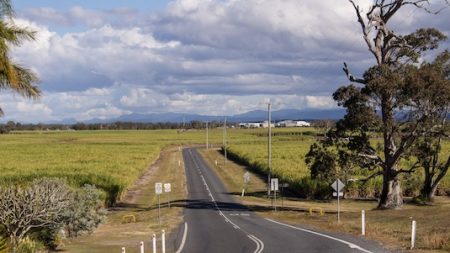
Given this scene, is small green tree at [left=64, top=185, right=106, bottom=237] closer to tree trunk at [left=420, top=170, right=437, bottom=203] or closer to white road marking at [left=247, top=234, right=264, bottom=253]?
white road marking at [left=247, top=234, right=264, bottom=253]

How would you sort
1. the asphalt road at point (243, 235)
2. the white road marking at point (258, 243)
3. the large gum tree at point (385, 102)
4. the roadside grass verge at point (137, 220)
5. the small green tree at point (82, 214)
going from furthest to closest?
1. the large gum tree at point (385, 102)
2. the roadside grass verge at point (137, 220)
3. the small green tree at point (82, 214)
4. the asphalt road at point (243, 235)
5. the white road marking at point (258, 243)

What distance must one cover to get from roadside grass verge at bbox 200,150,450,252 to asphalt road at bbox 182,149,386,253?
1273 millimetres

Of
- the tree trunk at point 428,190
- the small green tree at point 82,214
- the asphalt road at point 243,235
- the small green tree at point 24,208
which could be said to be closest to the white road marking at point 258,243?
the asphalt road at point 243,235

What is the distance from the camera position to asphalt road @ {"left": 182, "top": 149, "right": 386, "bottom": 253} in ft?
87.6

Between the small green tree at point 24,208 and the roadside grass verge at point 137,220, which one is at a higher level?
the small green tree at point 24,208

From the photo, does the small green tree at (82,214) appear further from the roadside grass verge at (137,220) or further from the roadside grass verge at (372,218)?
the roadside grass verge at (372,218)

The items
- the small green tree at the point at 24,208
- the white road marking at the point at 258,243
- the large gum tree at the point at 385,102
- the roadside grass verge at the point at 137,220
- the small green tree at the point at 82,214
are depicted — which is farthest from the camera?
the large gum tree at the point at 385,102

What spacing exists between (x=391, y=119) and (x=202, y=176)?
4161 centimetres

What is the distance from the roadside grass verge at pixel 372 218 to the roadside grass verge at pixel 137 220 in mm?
6678

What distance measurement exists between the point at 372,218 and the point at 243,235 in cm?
1050

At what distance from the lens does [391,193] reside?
46719 millimetres

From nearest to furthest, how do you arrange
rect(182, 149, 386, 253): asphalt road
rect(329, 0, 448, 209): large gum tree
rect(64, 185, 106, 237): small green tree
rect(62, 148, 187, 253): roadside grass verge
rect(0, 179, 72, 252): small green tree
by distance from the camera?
rect(0, 179, 72, 252): small green tree < rect(182, 149, 386, 253): asphalt road < rect(64, 185, 106, 237): small green tree < rect(62, 148, 187, 253): roadside grass verge < rect(329, 0, 448, 209): large gum tree

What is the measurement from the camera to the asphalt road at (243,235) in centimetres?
2669

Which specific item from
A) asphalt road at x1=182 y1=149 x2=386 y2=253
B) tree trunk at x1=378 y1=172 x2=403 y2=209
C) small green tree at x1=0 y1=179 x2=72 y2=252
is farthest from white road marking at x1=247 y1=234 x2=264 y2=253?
tree trunk at x1=378 y1=172 x2=403 y2=209
